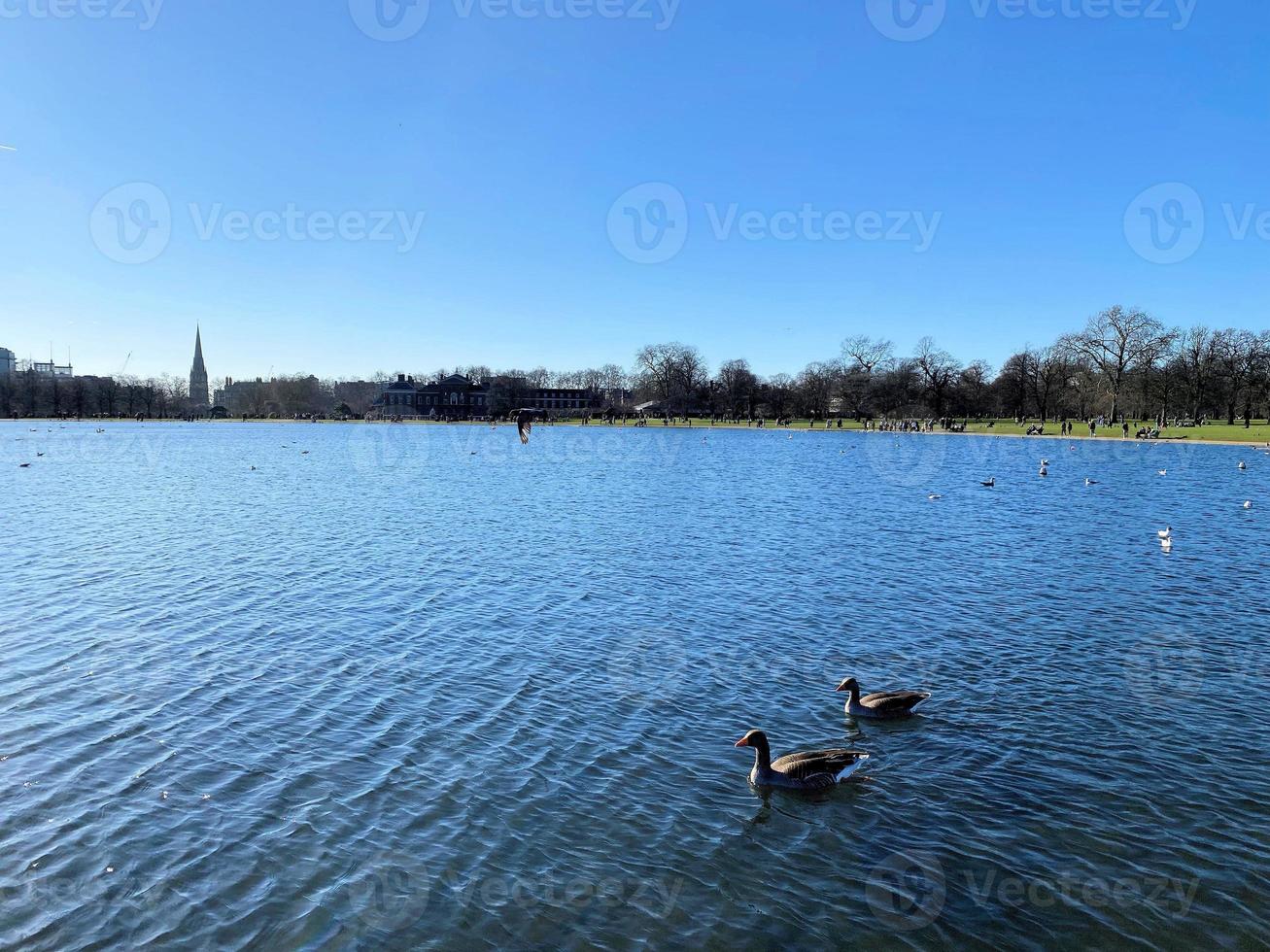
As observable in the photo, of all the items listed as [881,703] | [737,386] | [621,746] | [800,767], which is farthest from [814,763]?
[737,386]

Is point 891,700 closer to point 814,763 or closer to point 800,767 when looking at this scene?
point 814,763

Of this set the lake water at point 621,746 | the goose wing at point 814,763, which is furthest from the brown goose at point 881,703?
the goose wing at point 814,763

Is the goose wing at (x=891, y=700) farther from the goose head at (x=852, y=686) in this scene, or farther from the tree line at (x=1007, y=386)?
the tree line at (x=1007, y=386)

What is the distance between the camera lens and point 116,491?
144 ft

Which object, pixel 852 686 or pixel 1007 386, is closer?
pixel 852 686

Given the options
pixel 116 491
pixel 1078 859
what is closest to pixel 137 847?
pixel 1078 859

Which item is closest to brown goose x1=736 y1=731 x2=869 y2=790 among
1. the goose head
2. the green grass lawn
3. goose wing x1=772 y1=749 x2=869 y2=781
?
goose wing x1=772 y1=749 x2=869 y2=781

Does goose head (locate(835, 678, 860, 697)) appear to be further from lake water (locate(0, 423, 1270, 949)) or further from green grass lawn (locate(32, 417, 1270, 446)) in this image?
green grass lawn (locate(32, 417, 1270, 446))

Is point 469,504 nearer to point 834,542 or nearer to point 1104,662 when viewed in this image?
point 834,542

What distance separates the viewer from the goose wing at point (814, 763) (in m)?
9.52

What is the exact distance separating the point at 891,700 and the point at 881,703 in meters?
0.15

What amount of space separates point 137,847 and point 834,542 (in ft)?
72.9

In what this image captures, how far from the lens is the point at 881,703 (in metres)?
11.4

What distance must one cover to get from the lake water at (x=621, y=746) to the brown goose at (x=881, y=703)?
22 cm
